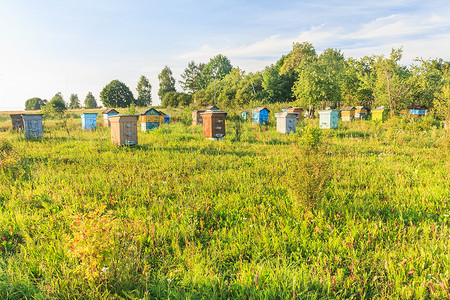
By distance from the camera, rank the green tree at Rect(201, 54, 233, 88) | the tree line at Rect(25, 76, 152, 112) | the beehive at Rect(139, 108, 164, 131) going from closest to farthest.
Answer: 1. the beehive at Rect(139, 108, 164, 131)
2. the tree line at Rect(25, 76, 152, 112)
3. the green tree at Rect(201, 54, 233, 88)

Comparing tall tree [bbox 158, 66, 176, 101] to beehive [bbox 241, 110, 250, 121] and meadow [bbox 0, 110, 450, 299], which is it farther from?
meadow [bbox 0, 110, 450, 299]

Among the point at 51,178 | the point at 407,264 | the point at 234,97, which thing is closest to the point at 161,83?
the point at 234,97

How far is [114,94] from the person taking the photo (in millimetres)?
65625

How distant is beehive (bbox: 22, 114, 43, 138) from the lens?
1298 cm

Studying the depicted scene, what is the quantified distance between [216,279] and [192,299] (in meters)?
0.31

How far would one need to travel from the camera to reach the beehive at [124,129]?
33.5ft

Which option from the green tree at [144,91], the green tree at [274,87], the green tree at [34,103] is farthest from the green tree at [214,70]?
the green tree at [34,103]

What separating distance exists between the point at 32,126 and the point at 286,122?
13875 millimetres

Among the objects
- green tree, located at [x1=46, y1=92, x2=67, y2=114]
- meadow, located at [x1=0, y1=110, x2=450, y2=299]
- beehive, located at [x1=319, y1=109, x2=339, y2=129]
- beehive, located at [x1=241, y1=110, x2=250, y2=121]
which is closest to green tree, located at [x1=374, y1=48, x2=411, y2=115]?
beehive, located at [x1=319, y1=109, x2=339, y2=129]

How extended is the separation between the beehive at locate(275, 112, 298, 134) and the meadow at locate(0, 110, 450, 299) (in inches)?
330

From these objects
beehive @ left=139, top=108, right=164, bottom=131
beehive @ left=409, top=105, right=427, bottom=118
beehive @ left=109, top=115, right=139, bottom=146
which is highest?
beehive @ left=409, top=105, right=427, bottom=118

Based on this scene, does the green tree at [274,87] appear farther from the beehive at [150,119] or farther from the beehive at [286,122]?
the beehive at [286,122]

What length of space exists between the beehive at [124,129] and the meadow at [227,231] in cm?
295

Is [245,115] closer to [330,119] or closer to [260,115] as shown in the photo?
[260,115]
